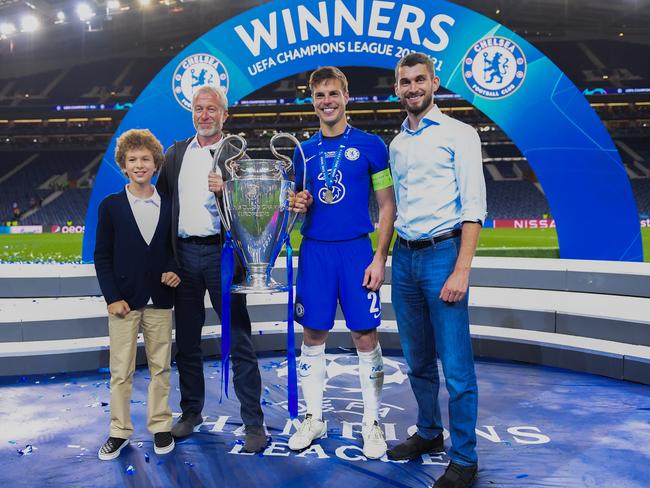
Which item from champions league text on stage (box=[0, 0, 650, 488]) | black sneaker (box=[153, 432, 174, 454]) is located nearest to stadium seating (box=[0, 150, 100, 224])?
champions league text on stage (box=[0, 0, 650, 488])

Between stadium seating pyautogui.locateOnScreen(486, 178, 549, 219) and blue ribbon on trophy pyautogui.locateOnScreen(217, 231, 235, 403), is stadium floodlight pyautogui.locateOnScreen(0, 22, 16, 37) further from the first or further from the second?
blue ribbon on trophy pyautogui.locateOnScreen(217, 231, 235, 403)

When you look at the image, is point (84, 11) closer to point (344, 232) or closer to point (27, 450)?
point (27, 450)

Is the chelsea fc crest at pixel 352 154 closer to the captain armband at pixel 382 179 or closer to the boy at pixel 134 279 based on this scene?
the captain armband at pixel 382 179

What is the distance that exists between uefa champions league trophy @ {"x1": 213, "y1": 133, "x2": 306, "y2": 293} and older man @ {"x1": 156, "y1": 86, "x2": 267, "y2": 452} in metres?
0.24

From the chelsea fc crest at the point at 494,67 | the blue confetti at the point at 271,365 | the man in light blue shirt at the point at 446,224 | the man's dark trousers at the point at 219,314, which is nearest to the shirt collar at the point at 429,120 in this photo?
the man in light blue shirt at the point at 446,224

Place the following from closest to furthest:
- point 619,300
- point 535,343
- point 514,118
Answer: point 535,343 < point 619,300 < point 514,118

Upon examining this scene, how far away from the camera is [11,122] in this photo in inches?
1115

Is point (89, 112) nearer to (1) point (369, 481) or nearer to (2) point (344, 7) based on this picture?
(2) point (344, 7)

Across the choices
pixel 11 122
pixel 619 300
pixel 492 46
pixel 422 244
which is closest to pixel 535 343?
pixel 619 300

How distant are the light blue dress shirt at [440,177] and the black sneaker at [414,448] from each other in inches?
36.3

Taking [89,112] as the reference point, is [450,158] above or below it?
below

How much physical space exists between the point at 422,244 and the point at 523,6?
29.0 m

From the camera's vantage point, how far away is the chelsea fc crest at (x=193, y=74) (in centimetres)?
498

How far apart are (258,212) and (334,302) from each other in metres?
0.56
